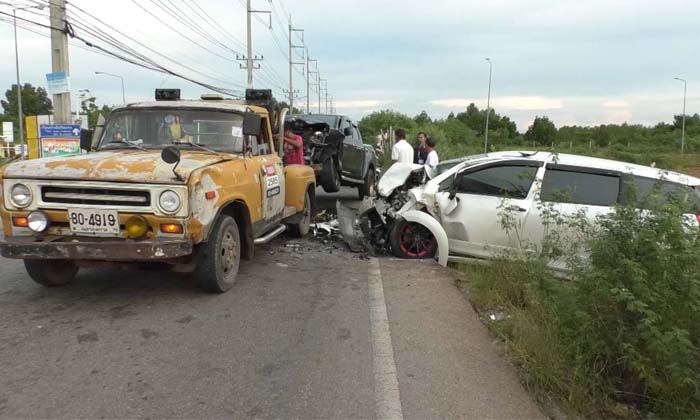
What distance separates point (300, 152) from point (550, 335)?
255 inches

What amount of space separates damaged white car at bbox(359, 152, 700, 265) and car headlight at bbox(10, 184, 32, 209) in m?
4.31

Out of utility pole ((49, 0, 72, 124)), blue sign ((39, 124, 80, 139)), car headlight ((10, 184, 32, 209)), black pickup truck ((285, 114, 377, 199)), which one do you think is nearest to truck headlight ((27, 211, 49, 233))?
car headlight ((10, 184, 32, 209))

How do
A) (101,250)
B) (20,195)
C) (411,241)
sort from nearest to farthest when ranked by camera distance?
1. (101,250)
2. (20,195)
3. (411,241)

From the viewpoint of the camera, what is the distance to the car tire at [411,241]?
753 centimetres

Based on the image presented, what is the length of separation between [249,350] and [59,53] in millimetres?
13194

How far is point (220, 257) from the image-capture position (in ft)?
18.4

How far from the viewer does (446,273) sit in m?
6.91

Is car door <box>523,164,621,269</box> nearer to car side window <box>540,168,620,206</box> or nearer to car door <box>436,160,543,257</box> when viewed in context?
car side window <box>540,168,620,206</box>

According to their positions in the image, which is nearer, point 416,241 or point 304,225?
point 416,241

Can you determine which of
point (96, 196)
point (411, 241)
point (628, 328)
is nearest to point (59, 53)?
point (96, 196)

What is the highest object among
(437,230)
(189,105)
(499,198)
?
(189,105)

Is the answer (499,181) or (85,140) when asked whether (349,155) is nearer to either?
(499,181)

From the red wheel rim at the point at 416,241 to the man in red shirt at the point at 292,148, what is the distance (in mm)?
2944

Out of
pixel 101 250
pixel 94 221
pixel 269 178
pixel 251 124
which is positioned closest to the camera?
pixel 101 250
